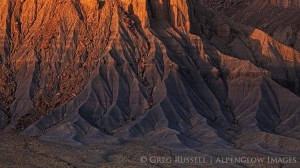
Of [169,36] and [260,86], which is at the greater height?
[169,36]

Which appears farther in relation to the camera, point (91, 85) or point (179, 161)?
point (91, 85)

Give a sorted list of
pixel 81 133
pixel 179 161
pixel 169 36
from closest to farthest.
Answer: pixel 179 161 → pixel 81 133 → pixel 169 36

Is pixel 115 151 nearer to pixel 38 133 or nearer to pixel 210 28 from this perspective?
pixel 38 133

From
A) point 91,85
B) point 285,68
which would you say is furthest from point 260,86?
point 91,85

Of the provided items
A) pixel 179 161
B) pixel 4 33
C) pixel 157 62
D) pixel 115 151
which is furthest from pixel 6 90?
pixel 179 161

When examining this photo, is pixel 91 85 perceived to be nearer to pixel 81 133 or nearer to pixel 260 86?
pixel 81 133

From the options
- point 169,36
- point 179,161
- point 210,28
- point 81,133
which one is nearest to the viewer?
point 179,161
